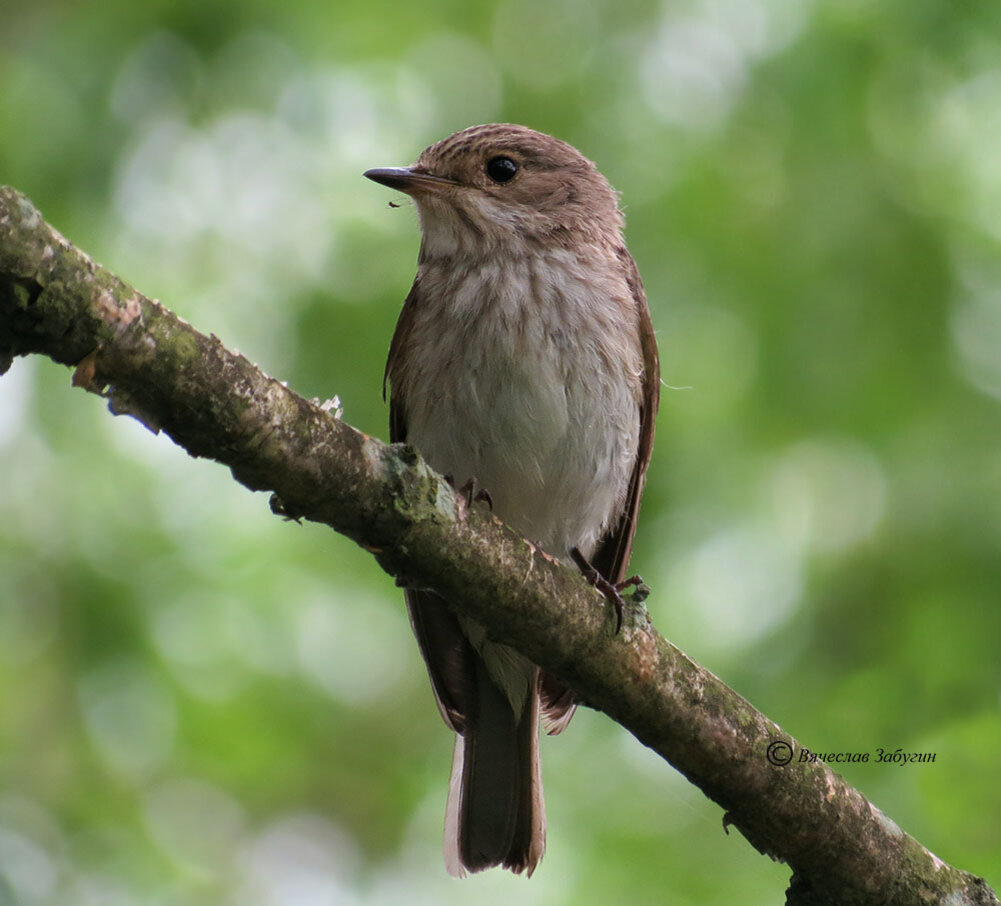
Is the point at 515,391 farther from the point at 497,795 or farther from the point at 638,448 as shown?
the point at 497,795

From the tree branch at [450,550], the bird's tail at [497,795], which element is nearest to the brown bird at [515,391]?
the bird's tail at [497,795]

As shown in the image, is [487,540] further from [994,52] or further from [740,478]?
[994,52]

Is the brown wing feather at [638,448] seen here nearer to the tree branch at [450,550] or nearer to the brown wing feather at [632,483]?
the brown wing feather at [632,483]

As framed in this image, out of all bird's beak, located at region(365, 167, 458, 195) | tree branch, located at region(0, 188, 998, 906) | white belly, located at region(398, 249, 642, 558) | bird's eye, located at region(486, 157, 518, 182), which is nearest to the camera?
tree branch, located at region(0, 188, 998, 906)

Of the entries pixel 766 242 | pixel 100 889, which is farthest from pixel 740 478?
pixel 100 889

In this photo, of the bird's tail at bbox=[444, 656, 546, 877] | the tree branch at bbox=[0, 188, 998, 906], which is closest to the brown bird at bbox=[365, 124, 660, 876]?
the bird's tail at bbox=[444, 656, 546, 877]

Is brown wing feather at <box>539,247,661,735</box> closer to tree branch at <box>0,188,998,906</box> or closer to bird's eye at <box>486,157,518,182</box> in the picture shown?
bird's eye at <box>486,157,518,182</box>

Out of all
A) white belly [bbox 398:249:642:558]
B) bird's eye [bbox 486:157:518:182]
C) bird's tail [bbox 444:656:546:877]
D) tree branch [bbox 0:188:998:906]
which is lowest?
tree branch [bbox 0:188:998:906]
